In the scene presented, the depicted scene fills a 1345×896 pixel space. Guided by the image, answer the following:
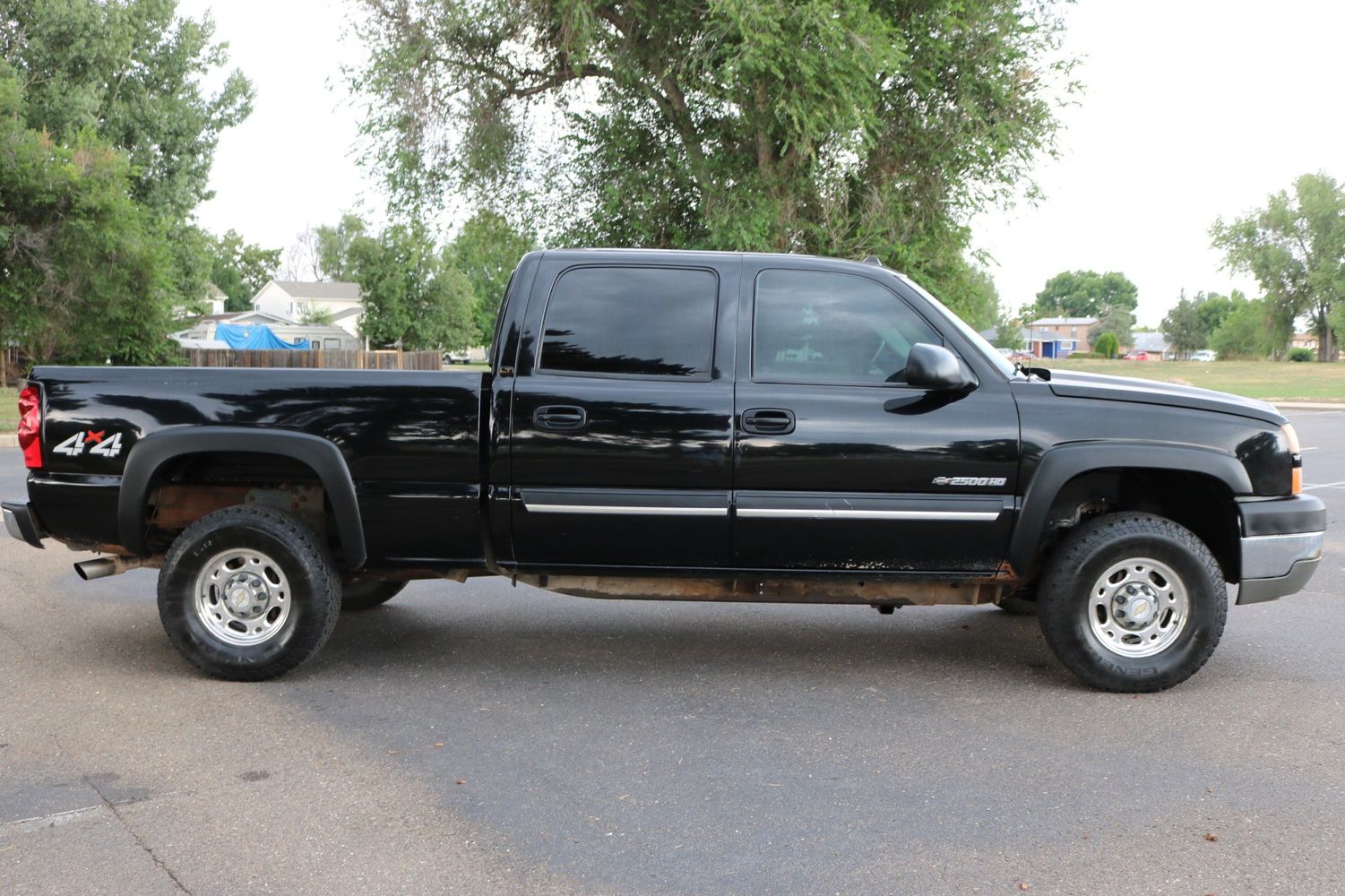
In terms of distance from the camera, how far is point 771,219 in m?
22.4

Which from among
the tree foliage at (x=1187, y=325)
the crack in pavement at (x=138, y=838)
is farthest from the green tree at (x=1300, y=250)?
the crack in pavement at (x=138, y=838)

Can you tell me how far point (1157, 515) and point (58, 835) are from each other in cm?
473

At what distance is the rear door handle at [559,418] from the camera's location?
5.29 metres

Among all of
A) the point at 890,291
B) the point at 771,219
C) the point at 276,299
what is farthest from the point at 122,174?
the point at 276,299

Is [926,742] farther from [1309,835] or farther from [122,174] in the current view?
[122,174]

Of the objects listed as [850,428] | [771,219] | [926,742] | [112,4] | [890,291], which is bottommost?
[926,742]

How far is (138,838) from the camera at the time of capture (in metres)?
3.66

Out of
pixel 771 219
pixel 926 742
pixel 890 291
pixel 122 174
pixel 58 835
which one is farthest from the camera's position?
pixel 122 174

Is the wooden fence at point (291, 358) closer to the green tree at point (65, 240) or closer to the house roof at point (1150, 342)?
the green tree at point (65, 240)

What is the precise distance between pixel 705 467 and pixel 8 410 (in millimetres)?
22354

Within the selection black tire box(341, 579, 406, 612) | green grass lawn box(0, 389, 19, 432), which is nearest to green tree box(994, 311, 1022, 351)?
black tire box(341, 579, 406, 612)

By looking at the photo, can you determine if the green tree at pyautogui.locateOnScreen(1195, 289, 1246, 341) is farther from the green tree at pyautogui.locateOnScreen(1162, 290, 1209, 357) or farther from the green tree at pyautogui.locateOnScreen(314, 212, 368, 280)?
the green tree at pyautogui.locateOnScreen(314, 212, 368, 280)

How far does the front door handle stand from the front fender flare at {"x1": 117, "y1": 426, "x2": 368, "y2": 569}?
1.80 metres

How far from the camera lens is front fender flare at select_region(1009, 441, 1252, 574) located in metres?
5.21
